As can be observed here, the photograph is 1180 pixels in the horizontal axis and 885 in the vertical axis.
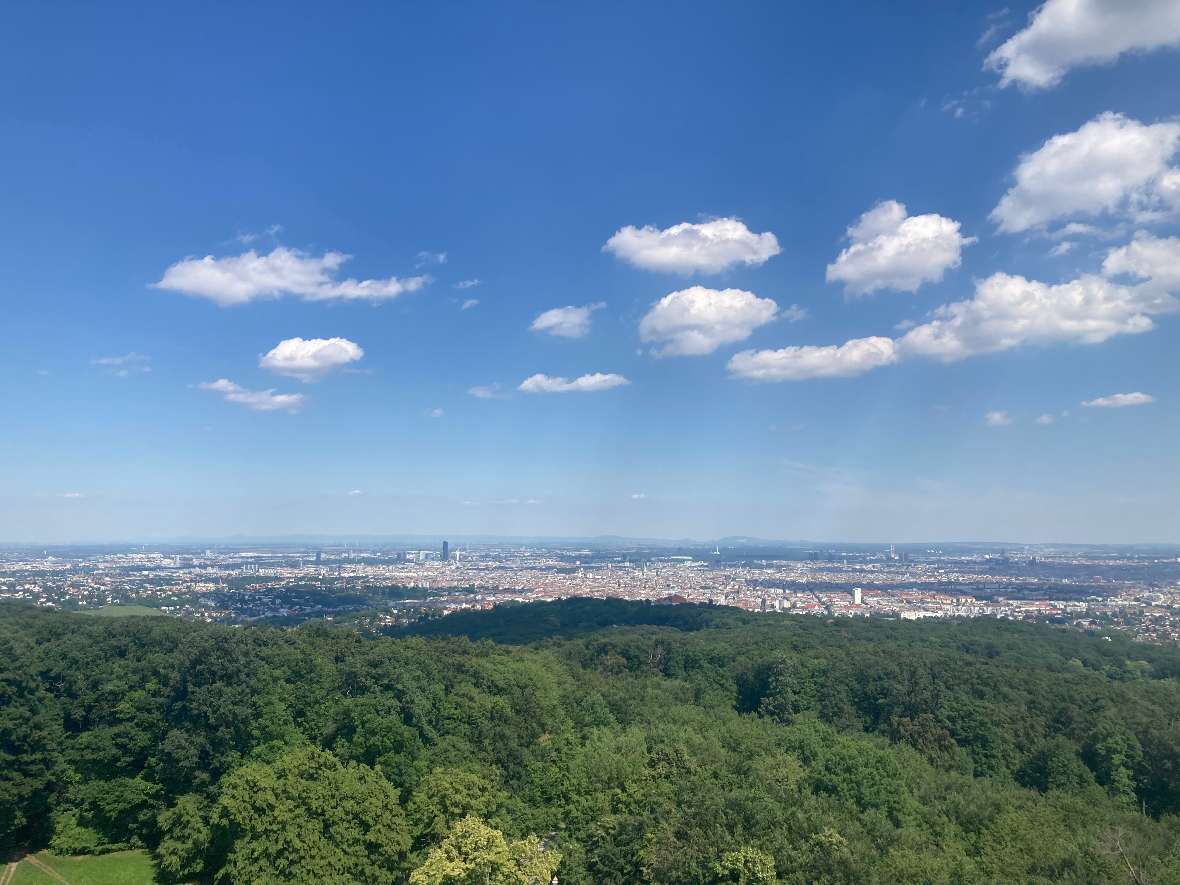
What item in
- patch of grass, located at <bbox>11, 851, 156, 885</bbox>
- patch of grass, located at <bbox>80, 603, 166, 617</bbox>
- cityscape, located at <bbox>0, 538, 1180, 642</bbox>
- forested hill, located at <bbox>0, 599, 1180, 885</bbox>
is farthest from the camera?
cityscape, located at <bbox>0, 538, 1180, 642</bbox>

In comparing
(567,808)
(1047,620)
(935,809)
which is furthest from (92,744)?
(1047,620)

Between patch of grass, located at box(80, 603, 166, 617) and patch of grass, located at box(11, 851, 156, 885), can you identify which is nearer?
patch of grass, located at box(11, 851, 156, 885)

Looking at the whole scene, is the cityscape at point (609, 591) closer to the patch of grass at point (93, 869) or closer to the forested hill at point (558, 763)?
the forested hill at point (558, 763)

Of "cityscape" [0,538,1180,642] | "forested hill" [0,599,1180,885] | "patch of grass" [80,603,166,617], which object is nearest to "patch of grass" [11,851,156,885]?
"forested hill" [0,599,1180,885]

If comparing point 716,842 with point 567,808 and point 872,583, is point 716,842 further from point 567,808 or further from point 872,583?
point 872,583

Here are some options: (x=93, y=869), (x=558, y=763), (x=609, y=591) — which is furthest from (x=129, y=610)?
(x=558, y=763)

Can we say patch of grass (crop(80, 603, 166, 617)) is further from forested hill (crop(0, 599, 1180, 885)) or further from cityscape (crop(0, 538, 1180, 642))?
forested hill (crop(0, 599, 1180, 885))

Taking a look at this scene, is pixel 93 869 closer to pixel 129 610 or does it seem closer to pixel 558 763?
pixel 558 763

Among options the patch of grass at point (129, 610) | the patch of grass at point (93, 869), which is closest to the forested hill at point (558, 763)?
the patch of grass at point (93, 869)
